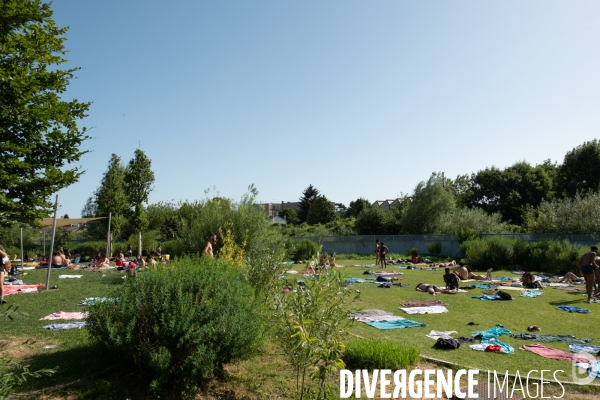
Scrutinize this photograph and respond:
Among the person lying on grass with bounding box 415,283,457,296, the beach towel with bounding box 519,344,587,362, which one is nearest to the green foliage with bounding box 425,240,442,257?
the person lying on grass with bounding box 415,283,457,296

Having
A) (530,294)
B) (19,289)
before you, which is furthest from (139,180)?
(530,294)

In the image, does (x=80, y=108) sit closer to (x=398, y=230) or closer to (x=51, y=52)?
(x=51, y=52)

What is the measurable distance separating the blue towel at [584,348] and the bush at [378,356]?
322 centimetres

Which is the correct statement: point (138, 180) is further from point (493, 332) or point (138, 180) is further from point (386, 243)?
point (493, 332)

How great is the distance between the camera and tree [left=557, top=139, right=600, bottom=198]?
46188 millimetres

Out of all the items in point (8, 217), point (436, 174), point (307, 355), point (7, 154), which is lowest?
point (307, 355)

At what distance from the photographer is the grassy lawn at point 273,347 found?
17.9 feet

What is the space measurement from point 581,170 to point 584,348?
1873 inches

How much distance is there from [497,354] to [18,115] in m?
8.89

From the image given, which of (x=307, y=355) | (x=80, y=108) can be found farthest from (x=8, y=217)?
(x=307, y=355)

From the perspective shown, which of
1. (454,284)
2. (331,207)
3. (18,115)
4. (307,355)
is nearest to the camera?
(307,355)

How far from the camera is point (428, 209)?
141 ft

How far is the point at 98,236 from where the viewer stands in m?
45.0

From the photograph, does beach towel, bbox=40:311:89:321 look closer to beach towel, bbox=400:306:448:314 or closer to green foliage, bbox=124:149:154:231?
beach towel, bbox=400:306:448:314
